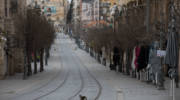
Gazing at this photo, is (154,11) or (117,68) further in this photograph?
(117,68)

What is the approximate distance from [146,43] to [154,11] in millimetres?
15577

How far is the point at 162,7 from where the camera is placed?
4247 centimetres

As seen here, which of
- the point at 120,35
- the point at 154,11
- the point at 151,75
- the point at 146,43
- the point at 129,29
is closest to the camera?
the point at 151,75

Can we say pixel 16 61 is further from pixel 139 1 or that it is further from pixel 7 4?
pixel 139 1

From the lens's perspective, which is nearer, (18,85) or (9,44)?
(18,85)

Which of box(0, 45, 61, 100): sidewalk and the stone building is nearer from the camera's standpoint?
box(0, 45, 61, 100): sidewalk

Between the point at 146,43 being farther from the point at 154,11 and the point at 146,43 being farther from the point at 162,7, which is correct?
the point at 154,11

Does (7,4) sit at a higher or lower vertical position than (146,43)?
higher

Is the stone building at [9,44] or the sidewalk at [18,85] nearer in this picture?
the sidewalk at [18,85]

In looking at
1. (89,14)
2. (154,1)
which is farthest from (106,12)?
(154,1)

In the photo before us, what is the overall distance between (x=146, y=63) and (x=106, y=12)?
8455 cm

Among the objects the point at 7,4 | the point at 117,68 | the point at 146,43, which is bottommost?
the point at 117,68

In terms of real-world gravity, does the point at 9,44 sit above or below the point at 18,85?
above

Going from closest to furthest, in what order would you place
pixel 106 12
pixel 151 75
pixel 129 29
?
pixel 151 75
pixel 129 29
pixel 106 12
